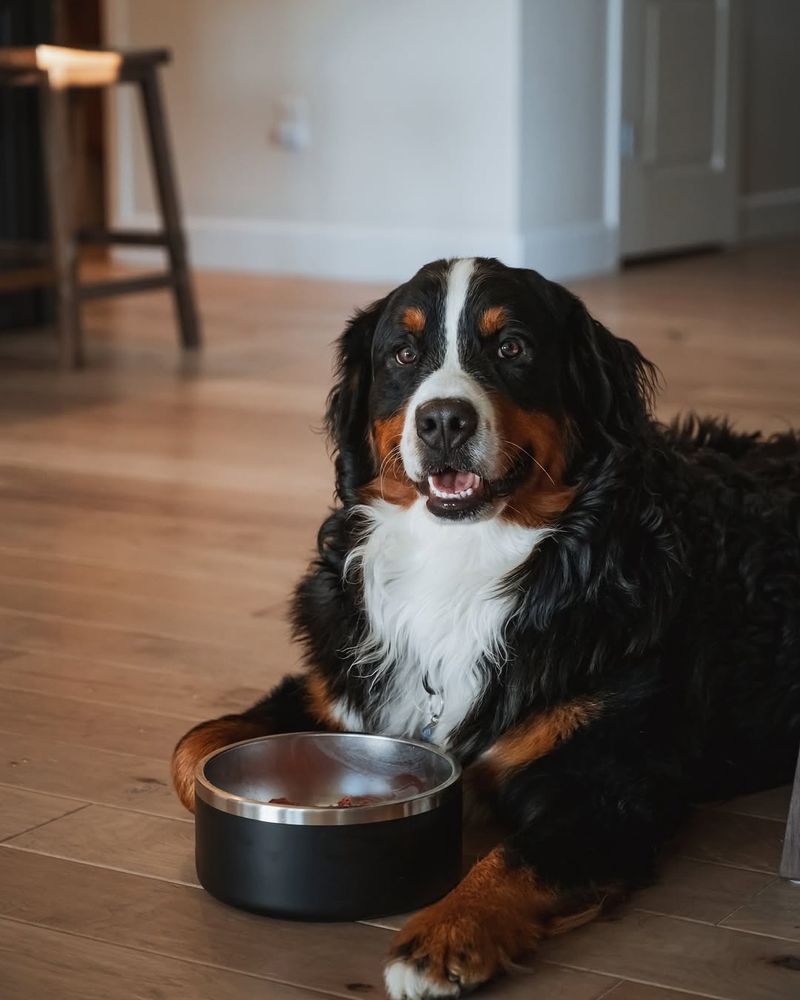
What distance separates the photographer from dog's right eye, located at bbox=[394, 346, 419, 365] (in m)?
1.99

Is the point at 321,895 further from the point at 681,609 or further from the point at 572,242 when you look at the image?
the point at 572,242

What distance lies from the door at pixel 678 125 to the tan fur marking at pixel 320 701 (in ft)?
19.5

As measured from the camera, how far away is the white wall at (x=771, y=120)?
8891 millimetres

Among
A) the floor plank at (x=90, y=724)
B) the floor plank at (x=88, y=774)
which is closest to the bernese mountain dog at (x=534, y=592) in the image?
the floor plank at (x=88, y=774)

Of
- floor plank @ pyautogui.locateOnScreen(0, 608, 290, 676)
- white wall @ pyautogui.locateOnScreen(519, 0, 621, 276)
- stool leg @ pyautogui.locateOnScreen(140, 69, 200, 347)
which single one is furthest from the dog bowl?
white wall @ pyautogui.locateOnScreen(519, 0, 621, 276)

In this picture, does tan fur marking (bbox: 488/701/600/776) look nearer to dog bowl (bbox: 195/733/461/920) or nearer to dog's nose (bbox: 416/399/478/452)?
dog bowl (bbox: 195/733/461/920)

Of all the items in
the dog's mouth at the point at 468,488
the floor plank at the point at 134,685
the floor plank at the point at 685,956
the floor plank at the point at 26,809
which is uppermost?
the dog's mouth at the point at 468,488

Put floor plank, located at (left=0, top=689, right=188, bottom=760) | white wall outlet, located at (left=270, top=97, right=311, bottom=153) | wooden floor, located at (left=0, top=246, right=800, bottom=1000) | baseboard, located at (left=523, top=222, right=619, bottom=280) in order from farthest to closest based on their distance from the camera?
white wall outlet, located at (left=270, top=97, right=311, bottom=153)
baseboard, located at (left=523, top=222, right=619, bottom=280)
floor plank, located at (left=0, top=689, right=188, bottom=760)
wooden floor, located at (left=0, top=246, right=800, bottom=1000)

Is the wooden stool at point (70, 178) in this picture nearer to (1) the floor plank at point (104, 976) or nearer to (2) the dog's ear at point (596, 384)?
(2) the dog's ear at point (596, 384)

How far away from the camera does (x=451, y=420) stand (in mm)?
1884

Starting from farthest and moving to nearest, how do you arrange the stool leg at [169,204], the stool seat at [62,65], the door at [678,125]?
the door at [678,125], the stool leg at [169,204], the stool seat at [62,65]

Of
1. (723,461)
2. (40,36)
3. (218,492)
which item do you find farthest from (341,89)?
(723,461)

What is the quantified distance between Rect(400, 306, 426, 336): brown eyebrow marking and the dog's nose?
12 cm

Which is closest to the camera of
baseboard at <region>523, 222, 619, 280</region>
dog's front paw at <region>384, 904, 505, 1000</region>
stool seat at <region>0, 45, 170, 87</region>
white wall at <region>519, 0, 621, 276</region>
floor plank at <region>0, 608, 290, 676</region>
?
dog's front paw at <region>384, 904, 505, 1000</region>
